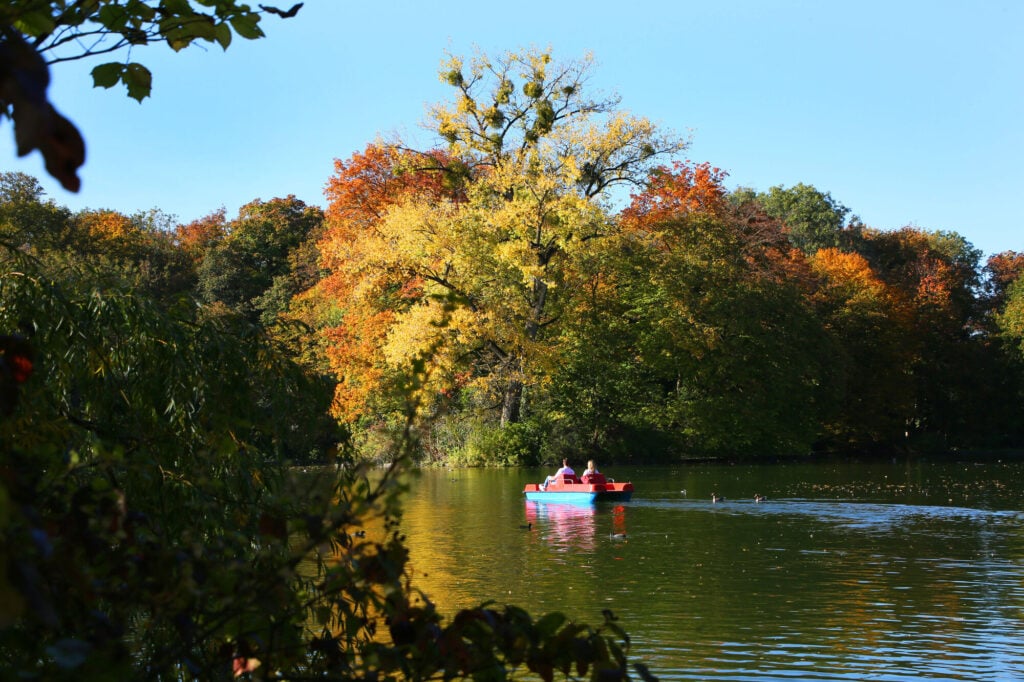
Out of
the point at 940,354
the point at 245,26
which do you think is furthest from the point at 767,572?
the point at 940,354

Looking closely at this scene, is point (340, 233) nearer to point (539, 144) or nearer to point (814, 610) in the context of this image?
point (539, 144)

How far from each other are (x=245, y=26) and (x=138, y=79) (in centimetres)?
35

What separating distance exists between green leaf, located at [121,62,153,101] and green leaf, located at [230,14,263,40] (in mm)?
289

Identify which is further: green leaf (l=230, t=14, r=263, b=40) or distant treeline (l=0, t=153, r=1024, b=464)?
distant treeline (l=0, t=153, r=1024, b=464)

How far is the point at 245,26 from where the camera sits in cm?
334

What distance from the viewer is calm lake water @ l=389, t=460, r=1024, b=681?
977 centimetres

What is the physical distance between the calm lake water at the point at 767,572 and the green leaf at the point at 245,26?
23.1 ft

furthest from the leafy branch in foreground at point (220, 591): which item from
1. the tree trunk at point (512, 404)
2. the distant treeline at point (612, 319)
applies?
the tree trunk at point (512, 404)

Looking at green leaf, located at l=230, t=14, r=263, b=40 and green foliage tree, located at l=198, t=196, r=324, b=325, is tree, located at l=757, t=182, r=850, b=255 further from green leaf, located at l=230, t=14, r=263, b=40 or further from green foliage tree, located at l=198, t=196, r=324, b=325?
green leaf, located at l=230, t=14, r=263, b=40

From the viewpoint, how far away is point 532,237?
32688 millimetres

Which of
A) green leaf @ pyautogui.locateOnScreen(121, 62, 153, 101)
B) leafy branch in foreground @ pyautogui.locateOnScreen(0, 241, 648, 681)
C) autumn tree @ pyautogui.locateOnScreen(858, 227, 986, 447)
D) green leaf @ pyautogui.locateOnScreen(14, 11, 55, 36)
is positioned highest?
autumn tree @ pyautogui.locateOnScreen(858, 227, 986, 447)

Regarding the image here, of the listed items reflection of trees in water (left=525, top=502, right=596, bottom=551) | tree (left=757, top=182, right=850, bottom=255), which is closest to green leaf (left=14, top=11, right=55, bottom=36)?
reflection of trees in water (left=525, top=502, right=596, bottom=551)

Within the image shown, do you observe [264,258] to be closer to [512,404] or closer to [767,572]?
[512,404]

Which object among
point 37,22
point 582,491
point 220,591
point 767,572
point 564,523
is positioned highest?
point 37,22
